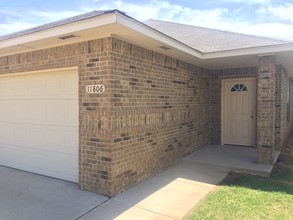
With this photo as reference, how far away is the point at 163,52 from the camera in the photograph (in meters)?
6.08

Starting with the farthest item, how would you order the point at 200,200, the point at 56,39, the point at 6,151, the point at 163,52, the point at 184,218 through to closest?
the point at 6,151, the point at 163,52, the point at 56,39, the point at 200,200, the point at 184,218

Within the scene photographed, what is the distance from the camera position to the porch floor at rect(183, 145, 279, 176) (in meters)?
6.20

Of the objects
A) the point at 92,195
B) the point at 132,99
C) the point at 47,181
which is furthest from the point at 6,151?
the point at 132,99

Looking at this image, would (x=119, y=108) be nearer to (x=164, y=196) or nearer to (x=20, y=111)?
(x=164, y=196)

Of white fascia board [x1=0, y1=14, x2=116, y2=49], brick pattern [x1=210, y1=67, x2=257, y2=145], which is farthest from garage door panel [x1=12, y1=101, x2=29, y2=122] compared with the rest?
brick pattern [x1=210, y1=67, x2=257, y2=145]

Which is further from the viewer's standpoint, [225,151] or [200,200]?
[225,151]

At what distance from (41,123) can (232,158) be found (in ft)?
16.4

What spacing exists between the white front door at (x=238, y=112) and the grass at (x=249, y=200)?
3.20 meters

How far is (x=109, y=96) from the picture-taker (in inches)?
183

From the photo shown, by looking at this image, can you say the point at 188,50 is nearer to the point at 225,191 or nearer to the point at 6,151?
the point at 225,191

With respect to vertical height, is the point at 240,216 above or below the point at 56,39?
below

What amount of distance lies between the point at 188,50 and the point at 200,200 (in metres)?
3.30

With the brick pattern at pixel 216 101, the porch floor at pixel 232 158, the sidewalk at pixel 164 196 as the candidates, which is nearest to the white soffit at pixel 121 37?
the brick pattern at pixel 216 101

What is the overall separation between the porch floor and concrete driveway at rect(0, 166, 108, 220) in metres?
3.31
